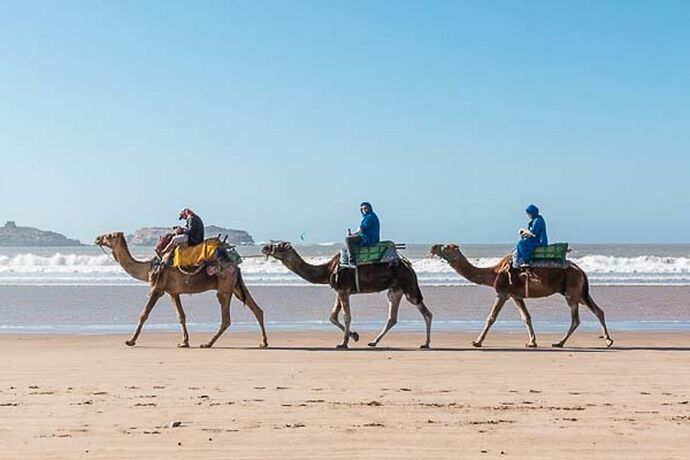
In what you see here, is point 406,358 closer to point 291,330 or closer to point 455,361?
point 455,361

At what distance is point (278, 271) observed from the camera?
4825 centimetres

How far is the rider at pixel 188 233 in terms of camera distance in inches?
634

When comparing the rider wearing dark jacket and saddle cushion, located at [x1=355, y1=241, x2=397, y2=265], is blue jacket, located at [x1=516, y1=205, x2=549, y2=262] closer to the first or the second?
saddle cushion, located at [x1=355, y1=241, x2=397, y2=265]

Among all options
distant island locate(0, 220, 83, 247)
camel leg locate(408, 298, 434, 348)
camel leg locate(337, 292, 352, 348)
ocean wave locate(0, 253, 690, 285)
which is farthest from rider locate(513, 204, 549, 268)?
distant island locate(0, 220, 83, 247)

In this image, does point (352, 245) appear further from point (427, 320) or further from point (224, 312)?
point (224, 312)

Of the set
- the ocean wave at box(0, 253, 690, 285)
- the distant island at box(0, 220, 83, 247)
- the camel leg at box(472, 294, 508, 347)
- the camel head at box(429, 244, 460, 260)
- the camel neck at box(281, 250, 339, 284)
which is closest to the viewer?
the camel leg at box(472, 294, 508, 347)

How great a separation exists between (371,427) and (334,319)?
25.2ft

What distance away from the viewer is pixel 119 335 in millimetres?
18172

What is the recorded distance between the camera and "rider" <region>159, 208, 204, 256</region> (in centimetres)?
1611

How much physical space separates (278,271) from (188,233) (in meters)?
32.2

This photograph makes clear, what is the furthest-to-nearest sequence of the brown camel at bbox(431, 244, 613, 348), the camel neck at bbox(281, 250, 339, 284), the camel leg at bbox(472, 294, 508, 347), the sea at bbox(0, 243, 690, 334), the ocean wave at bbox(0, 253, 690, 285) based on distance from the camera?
the ocean wave at bbox(0, 253, 690, 285)
the sea at bbox(0, 243, 690, 334)
the camel neck at bbox(281, 250, 339, 284)
the brown camel at bbox(431, 244, 613, 348)
the camel leg at bbox(472, 294, 508, 347)

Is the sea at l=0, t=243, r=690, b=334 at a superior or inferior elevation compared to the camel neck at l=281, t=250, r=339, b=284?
inferior

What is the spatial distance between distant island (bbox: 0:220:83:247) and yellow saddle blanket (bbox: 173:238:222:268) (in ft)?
482

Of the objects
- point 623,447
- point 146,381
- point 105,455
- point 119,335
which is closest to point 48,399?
point 146,381
